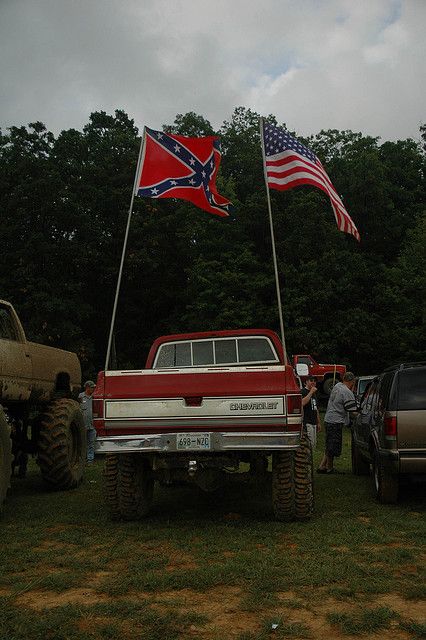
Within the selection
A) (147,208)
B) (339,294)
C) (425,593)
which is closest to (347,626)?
(425,593)

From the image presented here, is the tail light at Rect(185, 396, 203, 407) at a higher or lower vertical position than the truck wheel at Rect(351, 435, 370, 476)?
higher

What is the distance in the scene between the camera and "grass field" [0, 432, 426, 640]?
398 centimetres

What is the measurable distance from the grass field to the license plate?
84cm

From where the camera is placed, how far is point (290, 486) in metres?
6.99

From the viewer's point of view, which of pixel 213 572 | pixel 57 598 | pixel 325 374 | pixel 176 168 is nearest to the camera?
pixel 57 598

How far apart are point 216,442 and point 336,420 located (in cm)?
551

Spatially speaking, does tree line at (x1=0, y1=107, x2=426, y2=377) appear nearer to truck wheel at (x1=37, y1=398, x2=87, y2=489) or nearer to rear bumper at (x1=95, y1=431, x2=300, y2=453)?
truck wheel at (x1=37, y1=398, x2=87, y2=489)

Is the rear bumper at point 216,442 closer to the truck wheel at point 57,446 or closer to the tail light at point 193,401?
the tail light at point 193,401

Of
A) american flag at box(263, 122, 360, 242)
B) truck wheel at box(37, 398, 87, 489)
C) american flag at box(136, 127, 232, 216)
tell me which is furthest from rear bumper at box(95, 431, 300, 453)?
american flag at box(263, 122, 360, 242)

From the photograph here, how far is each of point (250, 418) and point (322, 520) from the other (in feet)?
5.14

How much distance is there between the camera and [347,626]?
12.9 ft

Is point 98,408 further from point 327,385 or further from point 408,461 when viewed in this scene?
point 327,385

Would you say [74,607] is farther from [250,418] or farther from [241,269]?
[241,269]

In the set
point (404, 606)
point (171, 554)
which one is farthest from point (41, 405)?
point (404, 606)
